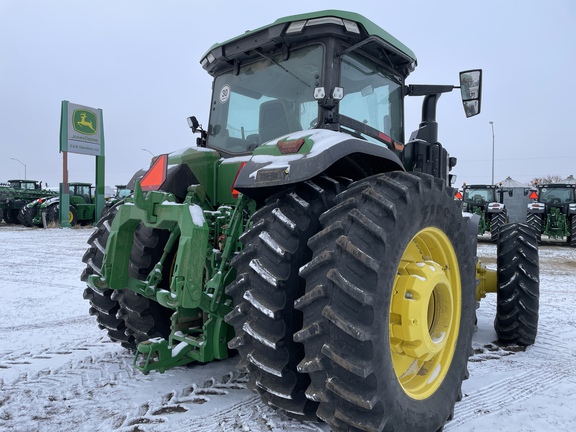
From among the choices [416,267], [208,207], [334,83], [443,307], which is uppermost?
[334,83]

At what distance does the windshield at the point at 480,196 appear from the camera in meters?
17.6

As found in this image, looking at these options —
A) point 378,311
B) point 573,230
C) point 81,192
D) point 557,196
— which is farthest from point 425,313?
point 81,192

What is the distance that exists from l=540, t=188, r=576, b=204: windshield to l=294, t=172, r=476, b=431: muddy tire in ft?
53.4

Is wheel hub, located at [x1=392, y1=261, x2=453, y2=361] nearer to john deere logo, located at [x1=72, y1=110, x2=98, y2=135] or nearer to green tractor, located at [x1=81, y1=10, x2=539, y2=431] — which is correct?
green tractor, located at [x1=81, y1=10, x2=539, y2=431]

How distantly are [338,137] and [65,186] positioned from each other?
22401 millimetres

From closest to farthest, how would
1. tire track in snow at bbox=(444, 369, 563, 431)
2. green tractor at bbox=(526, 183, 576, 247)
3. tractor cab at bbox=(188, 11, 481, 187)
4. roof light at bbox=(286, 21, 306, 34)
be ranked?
tire track in snow at bbox=(444, 369, 563, 431) → tractor cab at bbox=(188, 11, 481, 187) → roof light at bbox=(286, 21, 306, 34) → green tractor at bbox=(526, 183, 576, 247)

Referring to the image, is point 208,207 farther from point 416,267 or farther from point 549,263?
point 549,263

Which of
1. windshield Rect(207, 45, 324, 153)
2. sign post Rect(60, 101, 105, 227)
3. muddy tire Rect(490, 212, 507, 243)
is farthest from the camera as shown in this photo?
sign post Rect(60, 101, 105, 227)

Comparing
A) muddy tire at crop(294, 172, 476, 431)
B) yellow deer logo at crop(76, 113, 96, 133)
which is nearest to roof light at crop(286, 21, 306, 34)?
muddy tire at crop(294, 172, 476, 431)

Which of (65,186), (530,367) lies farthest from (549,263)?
(65,186)

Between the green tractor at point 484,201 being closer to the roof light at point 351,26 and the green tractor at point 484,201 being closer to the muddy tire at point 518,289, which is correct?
the muddy tire at point 518,289

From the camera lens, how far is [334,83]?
10.1 feet

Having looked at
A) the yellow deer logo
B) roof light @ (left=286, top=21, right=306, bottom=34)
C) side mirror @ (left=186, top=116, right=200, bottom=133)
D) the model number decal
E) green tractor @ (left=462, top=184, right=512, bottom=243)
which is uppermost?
the yellow deer logo

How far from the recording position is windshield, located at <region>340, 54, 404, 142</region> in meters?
3.25
